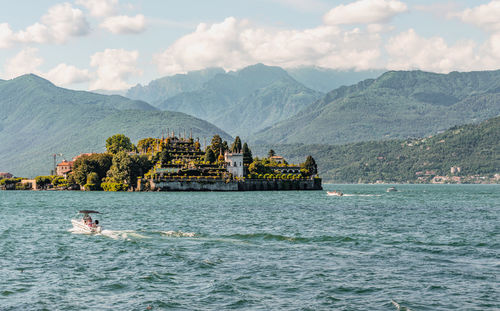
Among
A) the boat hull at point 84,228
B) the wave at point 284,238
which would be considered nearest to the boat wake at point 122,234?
the boat hull at point 84,228

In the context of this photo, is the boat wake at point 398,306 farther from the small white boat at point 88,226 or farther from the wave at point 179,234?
the small white boat at point 88,226

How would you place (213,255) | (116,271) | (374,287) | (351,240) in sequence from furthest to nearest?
(351,240) < (213,255) < (116,271) < (374,287)

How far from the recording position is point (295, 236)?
73875 mm

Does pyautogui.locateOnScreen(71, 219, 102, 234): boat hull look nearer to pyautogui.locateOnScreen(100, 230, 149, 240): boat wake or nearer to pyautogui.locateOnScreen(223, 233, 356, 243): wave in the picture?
pyautogui.locateOnScreen(100, 230, 149, 240): boat wake

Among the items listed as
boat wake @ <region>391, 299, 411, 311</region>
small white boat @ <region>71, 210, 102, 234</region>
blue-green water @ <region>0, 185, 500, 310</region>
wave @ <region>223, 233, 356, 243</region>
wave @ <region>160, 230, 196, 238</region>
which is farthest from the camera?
small white boat @ <region>71, 210, 102, 234</region>

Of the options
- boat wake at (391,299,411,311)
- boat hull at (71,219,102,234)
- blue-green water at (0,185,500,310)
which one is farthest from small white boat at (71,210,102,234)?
boat wake at (391,299,411,311)

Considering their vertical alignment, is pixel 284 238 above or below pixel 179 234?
below

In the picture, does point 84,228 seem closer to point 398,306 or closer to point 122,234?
point 122,234

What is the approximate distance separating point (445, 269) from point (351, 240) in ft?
63.4

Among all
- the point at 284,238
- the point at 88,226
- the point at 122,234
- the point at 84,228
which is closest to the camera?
the point at 284,238

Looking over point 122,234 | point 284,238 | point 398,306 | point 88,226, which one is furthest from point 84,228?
point 398,306

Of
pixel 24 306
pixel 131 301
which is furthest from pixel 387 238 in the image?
pixel 24 306

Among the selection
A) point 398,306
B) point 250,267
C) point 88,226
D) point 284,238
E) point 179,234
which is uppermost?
point 88,226

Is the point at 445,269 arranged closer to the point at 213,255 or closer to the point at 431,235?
the point at 213,255
